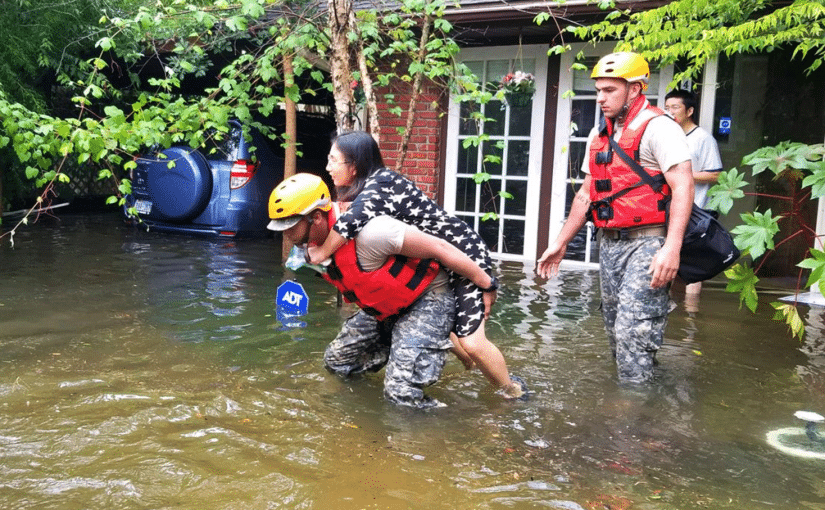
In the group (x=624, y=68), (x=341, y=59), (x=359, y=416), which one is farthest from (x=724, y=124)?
(x=359, y=416)

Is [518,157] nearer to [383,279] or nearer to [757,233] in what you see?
[757,233]

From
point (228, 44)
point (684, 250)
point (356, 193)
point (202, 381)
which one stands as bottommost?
point (202, 381)

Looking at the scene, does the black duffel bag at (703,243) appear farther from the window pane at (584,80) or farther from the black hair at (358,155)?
the window pane at (584,80)

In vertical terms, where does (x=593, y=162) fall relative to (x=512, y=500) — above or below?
above

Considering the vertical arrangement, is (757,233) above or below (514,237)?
above

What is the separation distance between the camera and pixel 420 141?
33.6 ft

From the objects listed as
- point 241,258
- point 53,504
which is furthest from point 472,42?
point 53,504

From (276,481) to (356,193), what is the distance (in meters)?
1.53

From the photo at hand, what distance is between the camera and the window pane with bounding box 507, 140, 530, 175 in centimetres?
995

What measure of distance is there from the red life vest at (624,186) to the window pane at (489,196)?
534cm

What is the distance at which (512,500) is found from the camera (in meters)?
3.37

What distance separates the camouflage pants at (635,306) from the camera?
15.1 ft

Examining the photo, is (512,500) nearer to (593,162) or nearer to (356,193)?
(356,193)

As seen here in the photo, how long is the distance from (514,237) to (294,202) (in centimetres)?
642
